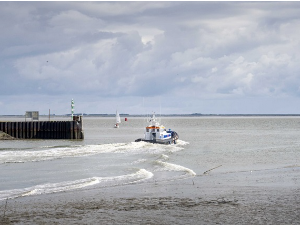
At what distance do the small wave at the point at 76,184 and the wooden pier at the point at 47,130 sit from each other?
4327 centimetres

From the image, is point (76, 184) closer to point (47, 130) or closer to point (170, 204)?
point (170, 204)

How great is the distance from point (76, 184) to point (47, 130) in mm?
49177

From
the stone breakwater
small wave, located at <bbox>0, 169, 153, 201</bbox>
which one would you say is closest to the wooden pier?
the stone breakwater

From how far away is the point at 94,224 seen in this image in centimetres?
A: 1598

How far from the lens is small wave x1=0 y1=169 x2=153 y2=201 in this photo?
2197 cm

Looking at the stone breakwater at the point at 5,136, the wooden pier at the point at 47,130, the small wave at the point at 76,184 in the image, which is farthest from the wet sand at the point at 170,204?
the stone breakwater at the point at 5,136

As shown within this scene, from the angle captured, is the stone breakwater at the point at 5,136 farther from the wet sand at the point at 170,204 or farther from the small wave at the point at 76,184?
the wet sand at the point at 170,204

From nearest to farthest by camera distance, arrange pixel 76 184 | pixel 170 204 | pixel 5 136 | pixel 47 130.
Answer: pixel 170 204 → pixel 76 184 → pixel 5 136 → pixel 47 130

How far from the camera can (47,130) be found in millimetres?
72375

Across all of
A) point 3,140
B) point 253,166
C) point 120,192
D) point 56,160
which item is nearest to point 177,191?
point 120,192

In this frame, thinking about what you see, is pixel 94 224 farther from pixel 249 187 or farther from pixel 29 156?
pixel 29 156

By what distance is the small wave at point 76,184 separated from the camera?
2197cm

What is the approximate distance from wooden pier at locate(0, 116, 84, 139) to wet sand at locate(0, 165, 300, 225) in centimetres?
4770

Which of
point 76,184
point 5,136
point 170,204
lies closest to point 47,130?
point 5,136
